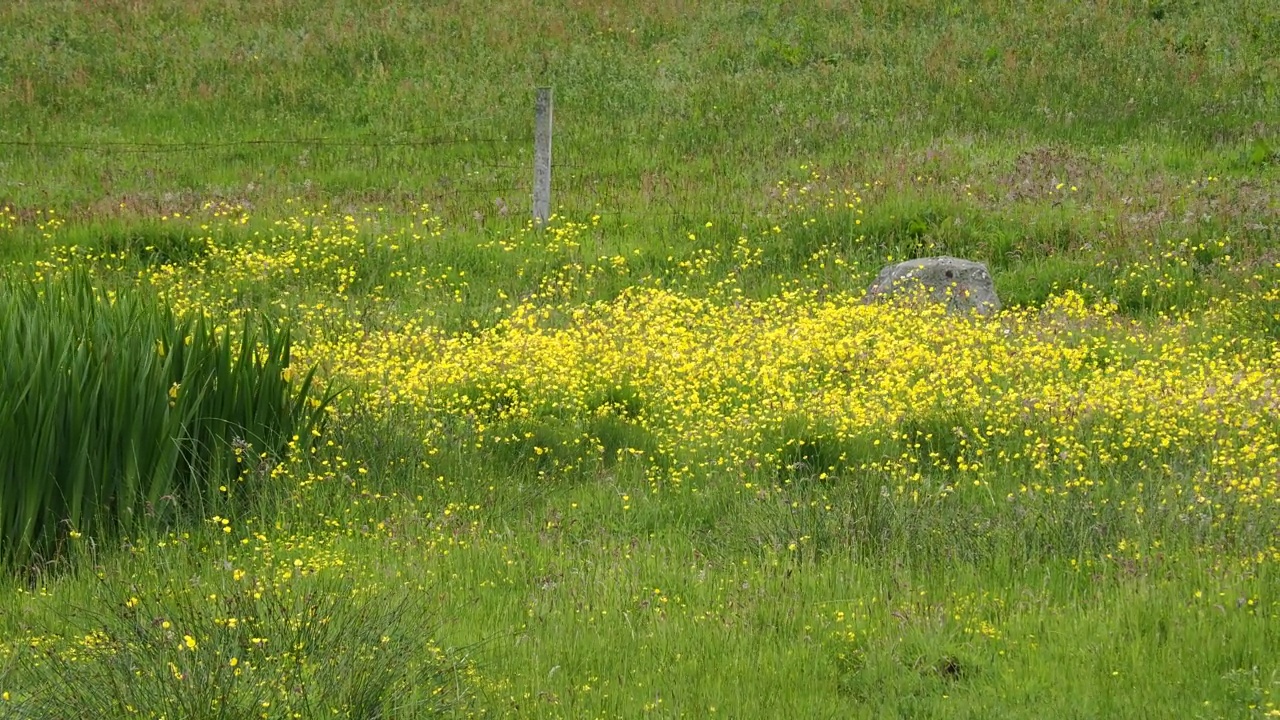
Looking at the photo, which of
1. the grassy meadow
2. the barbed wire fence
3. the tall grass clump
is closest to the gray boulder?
the grassy meadow

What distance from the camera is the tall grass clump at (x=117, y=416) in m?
6.44

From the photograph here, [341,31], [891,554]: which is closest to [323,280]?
[891,554]

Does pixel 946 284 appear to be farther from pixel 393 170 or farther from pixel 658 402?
pixel 393 170

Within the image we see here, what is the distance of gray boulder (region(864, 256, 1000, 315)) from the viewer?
37.4 feet

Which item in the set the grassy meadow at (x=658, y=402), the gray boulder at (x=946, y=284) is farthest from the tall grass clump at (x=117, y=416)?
the gray boulder at (x=946, y=284)

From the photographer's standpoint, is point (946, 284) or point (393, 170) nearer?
point (946, 284)

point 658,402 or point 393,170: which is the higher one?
point 393,170

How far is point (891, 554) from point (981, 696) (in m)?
1.50

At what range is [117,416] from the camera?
22.0 ft

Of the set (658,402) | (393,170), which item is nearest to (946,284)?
(658,402)

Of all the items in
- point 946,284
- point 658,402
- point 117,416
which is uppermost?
point 117,416

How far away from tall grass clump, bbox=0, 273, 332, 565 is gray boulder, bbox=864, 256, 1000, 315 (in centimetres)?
559

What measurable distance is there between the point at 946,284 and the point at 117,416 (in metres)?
7.15

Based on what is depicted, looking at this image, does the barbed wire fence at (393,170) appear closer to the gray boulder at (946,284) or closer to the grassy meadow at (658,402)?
the grassy meadow at (658,402)
